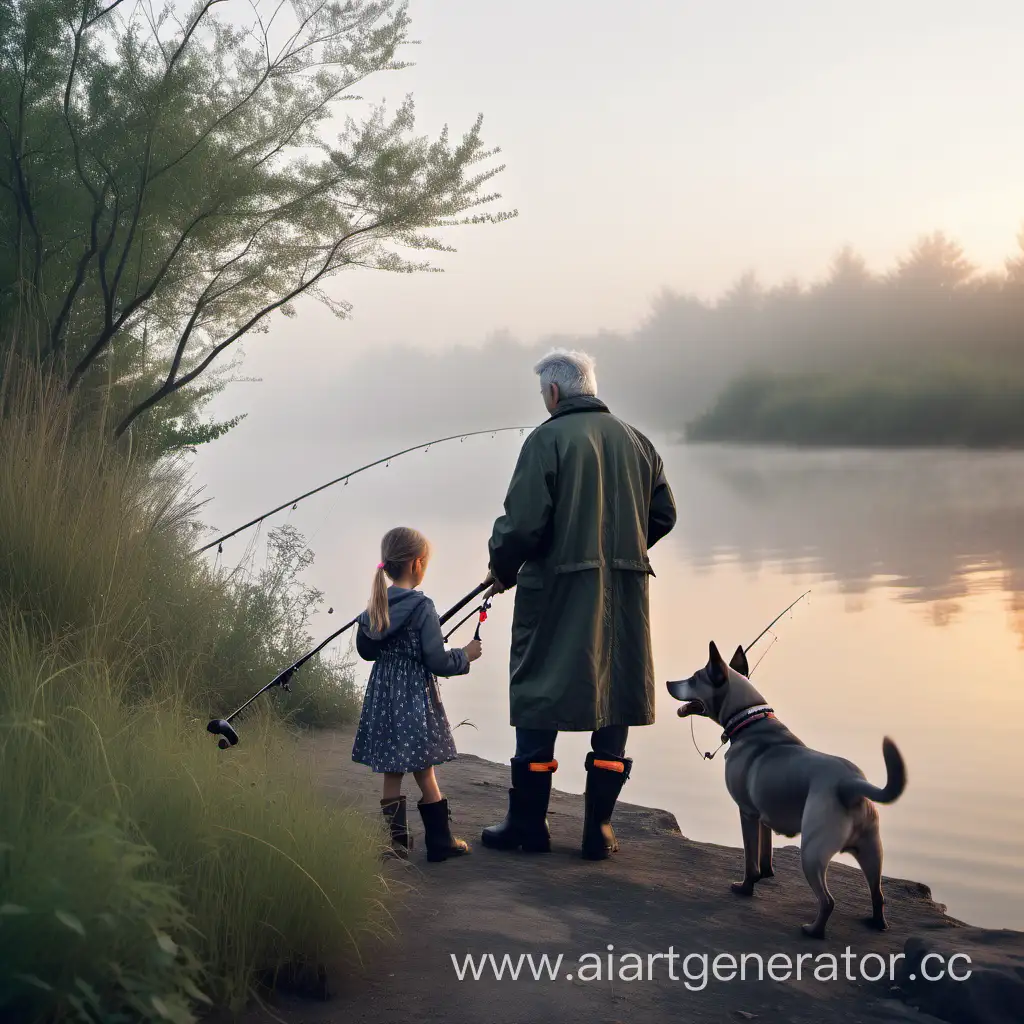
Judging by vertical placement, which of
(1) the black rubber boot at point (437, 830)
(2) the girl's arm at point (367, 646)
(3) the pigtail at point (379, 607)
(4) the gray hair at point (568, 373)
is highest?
(4) the gray hair at point (568, 373)

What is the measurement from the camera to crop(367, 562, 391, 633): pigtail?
528cm

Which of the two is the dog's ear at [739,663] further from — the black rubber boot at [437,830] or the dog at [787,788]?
the black rubber boot at [437,830]

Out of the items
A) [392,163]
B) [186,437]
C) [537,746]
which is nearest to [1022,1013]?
[537,746]

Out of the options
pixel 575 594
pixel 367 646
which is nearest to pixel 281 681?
pixel 367 646

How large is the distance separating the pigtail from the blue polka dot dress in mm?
35

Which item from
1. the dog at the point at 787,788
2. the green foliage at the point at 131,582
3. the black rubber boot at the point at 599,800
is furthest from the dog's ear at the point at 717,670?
the green foliage at the point at 131,582

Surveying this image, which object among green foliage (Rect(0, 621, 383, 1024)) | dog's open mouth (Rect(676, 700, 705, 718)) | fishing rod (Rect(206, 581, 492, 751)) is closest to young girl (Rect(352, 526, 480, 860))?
fishing rod (Rect(206, 581, 492, 751))

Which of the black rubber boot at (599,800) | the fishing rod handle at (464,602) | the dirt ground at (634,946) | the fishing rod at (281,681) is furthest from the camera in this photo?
the fishing rod handle at (464,602)

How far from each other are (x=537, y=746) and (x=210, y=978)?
7.60 ft

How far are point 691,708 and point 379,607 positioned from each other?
58.9 inches

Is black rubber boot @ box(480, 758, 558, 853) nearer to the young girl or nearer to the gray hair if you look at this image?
the young girl

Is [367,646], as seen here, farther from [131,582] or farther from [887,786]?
[887,786]

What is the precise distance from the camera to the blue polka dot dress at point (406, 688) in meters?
5.31

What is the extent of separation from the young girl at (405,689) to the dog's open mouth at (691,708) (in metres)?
0.96
